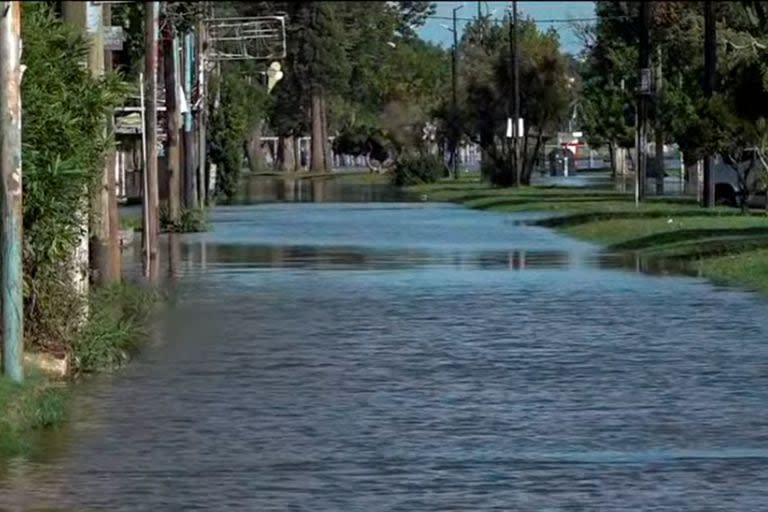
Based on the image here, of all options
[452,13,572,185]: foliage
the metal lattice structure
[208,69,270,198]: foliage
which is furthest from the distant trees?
[208,69,270,198]: foliage

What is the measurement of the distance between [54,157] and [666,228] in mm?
22960

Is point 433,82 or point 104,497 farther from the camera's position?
point 433,82

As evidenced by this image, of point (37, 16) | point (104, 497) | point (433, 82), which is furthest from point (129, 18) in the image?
point (433, 82)

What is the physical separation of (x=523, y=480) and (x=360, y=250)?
23.6 meters

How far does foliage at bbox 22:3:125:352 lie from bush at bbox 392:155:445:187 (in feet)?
230

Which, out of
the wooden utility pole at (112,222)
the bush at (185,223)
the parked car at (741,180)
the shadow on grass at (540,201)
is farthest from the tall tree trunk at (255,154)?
the wooden utility pole at (112,222)

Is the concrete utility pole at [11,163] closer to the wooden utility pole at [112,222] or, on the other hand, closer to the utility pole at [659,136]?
the wooden utility pole at [112,222]

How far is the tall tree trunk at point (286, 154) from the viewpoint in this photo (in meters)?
133

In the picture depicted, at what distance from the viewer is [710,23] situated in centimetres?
4306

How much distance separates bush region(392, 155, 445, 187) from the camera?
87.1m

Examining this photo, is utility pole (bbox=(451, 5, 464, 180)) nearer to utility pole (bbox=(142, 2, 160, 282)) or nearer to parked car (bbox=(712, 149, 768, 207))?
parked car (bbox=(712, 149, 768, 207))

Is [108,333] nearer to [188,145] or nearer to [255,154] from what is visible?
[188,145]

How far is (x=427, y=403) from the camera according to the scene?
51.9 ft

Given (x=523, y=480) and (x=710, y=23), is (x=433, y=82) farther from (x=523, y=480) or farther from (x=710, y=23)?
(x=523, y=480)
